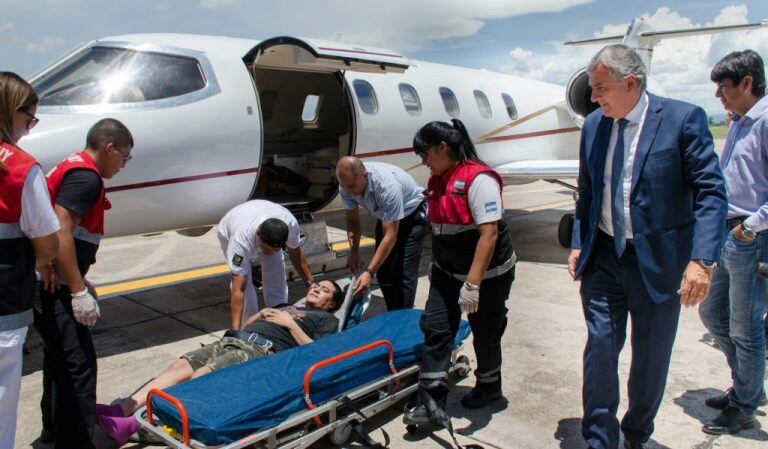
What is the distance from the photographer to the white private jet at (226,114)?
5.79 meters

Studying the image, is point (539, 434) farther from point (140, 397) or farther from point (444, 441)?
point (140, 397)

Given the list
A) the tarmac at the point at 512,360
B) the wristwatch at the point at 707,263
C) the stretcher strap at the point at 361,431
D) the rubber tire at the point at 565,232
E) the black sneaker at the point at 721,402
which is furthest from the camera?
the rubber tire at the point at 565,232

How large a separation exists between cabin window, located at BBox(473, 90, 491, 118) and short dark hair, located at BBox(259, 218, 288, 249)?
6.41m

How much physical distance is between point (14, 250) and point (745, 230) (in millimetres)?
3649

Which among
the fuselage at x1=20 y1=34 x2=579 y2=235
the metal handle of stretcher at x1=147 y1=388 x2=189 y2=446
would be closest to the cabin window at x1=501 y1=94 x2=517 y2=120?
the fuselage at x1=20 y1=34 x2=579 y2=235

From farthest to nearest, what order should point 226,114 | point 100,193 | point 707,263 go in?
point 226,114 → point 100,193 → point 707,263

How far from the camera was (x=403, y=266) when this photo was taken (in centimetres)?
548

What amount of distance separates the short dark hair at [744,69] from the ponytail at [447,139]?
58.7 inches

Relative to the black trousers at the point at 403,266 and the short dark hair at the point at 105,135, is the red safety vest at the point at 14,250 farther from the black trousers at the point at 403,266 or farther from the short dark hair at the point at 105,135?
the black trousers at the point at 403,266

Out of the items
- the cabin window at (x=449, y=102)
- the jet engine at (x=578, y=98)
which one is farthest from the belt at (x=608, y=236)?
the jet engine at (x=578, y=98)

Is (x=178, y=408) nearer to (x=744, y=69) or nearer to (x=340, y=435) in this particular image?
(x=340, y=435)

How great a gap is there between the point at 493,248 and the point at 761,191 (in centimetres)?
156

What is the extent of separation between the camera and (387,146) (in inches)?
334

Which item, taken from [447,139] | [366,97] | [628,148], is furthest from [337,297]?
[366,97]
